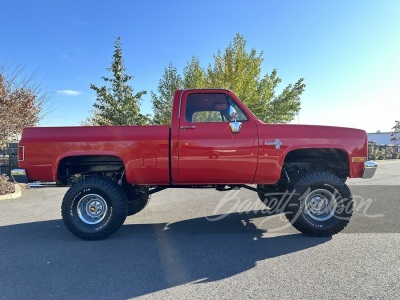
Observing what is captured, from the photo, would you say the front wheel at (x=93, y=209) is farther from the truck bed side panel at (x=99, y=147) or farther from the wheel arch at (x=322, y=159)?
the wheel arch at (x=322, y=159)

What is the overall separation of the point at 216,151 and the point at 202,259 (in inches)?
60.9

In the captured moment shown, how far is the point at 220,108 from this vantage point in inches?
192

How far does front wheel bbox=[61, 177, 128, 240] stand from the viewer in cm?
445

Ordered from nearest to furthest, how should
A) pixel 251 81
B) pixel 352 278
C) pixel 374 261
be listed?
1. pixel 352 278
2. pixel 374 261
3. pixel 251 81

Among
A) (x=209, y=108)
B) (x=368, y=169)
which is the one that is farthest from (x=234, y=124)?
(x=368, y=169)

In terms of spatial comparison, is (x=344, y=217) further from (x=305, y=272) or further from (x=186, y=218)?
(x=186, y=218)

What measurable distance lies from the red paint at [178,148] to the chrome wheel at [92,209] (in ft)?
1.84

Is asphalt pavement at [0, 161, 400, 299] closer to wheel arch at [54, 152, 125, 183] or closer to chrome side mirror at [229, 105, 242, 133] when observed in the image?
wheel arch at [54, 152, 125, 183]

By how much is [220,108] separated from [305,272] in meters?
2.72

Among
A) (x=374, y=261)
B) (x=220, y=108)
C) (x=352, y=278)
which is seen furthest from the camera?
(x=220, y=108)

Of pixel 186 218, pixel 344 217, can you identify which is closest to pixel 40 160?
pixel 186 218

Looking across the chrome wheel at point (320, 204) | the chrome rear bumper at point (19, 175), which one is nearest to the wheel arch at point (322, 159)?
the chrome wheel at point (320, 204)

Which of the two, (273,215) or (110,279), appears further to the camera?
(273,215)

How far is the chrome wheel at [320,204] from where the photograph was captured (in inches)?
181
